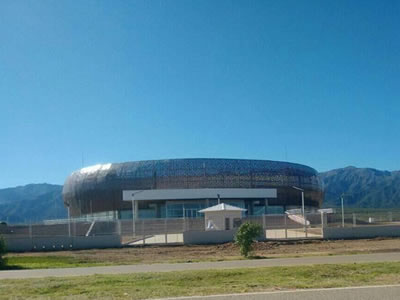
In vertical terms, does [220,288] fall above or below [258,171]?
below

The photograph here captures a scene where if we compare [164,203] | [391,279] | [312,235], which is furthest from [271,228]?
[164,203]

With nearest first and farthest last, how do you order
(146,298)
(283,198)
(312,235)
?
(146,298) → (312,235) → (283,198)

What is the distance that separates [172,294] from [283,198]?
79336 millimetres

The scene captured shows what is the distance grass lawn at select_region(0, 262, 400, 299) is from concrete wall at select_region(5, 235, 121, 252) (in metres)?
20.4

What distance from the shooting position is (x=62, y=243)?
32125 millimetres

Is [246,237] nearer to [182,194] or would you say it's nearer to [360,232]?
[360,232]

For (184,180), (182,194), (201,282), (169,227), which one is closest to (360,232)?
(169,227)

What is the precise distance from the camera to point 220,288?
31.7 ft

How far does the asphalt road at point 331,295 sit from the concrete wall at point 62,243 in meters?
24.2

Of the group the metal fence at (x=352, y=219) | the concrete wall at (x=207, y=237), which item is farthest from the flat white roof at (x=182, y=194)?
the concrete wall at (x=207, y=237)

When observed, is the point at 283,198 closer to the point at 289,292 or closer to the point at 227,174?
the point at 227,174

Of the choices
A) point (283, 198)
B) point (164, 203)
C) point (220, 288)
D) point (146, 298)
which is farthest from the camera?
point (283, 198)

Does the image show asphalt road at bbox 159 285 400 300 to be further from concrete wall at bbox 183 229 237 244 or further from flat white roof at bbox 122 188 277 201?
flat white roof at bbox 122 188 277 201

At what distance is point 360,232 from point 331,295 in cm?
2718
